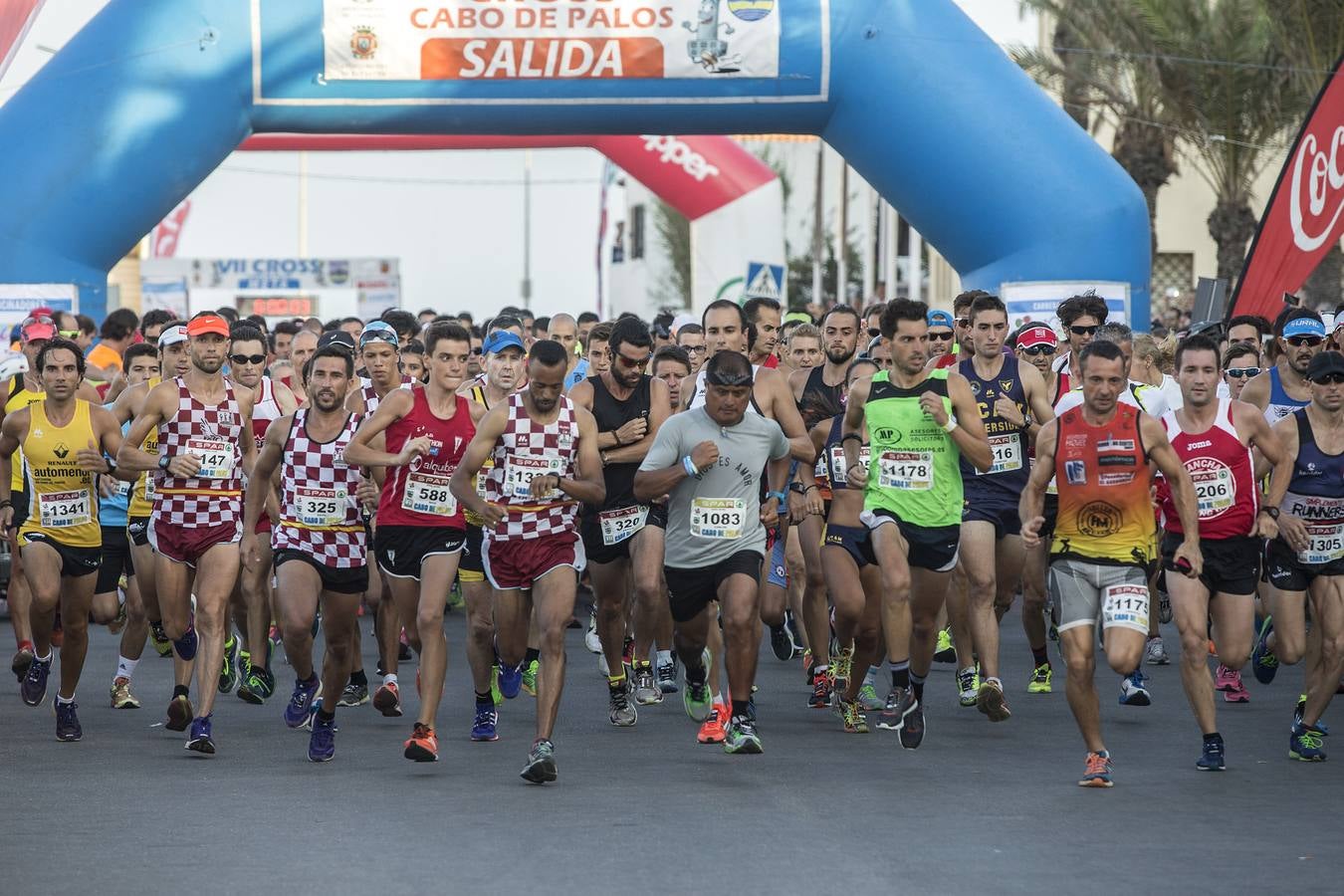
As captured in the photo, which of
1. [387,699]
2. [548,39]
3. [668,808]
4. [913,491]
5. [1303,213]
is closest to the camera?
[668,808]

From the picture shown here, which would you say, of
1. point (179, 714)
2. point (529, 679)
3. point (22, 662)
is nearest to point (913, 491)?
point (529, 679)

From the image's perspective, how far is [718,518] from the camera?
916cm

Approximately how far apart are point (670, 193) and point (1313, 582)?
52.7 ft

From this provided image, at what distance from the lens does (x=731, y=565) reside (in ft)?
30.1

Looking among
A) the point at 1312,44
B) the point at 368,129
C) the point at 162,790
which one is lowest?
the point at 162,790

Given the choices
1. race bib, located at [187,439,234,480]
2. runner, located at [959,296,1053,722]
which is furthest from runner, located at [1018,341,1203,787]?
race bib, located at [187,439,234,480]

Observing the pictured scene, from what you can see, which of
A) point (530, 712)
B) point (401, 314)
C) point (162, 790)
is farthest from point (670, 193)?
point (162, 790)

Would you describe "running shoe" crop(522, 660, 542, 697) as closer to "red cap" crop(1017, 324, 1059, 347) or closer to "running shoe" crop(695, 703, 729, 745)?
"running shoe" crop(695, 703, 729, 745)

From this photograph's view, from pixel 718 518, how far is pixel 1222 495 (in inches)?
84.1

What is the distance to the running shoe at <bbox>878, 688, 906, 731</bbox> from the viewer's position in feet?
31.0

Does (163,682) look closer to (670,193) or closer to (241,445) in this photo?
(241,445)

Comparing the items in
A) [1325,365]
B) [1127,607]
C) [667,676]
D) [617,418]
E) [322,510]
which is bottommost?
[667,676]

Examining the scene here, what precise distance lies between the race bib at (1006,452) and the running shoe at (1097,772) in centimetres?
232

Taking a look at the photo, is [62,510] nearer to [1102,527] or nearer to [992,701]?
[992,701]
